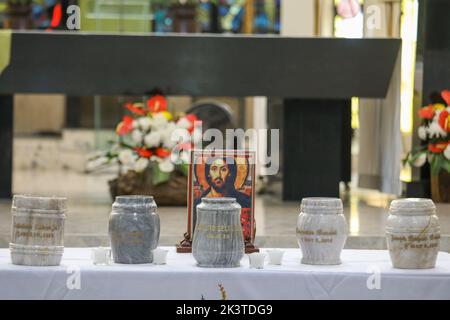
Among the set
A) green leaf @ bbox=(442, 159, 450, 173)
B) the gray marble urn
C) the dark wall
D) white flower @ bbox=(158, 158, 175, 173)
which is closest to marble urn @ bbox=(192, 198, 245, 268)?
the gray marble urn

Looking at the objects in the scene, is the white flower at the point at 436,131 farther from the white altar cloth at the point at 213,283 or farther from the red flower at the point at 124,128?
the white altar cloth at the point at 213,283

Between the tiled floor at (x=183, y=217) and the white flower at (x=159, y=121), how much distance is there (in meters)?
0.56

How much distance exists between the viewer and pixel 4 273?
9.71ft

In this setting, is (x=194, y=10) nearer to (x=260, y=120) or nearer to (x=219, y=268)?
(x=260, y=120)

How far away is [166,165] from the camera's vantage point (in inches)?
289

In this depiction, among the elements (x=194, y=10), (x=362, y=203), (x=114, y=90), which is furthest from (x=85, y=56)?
(x=362, y=203)

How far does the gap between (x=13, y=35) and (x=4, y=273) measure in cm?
456

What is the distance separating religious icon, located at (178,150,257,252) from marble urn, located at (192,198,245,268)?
39 cm

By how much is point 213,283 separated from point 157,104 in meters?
4.61

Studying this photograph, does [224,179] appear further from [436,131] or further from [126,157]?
[436,131]

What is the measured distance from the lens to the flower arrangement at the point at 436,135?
7.73 m

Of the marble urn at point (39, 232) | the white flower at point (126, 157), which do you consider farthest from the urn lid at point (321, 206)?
the white flower at point (126, 157)

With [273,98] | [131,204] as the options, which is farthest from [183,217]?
[131,204]
